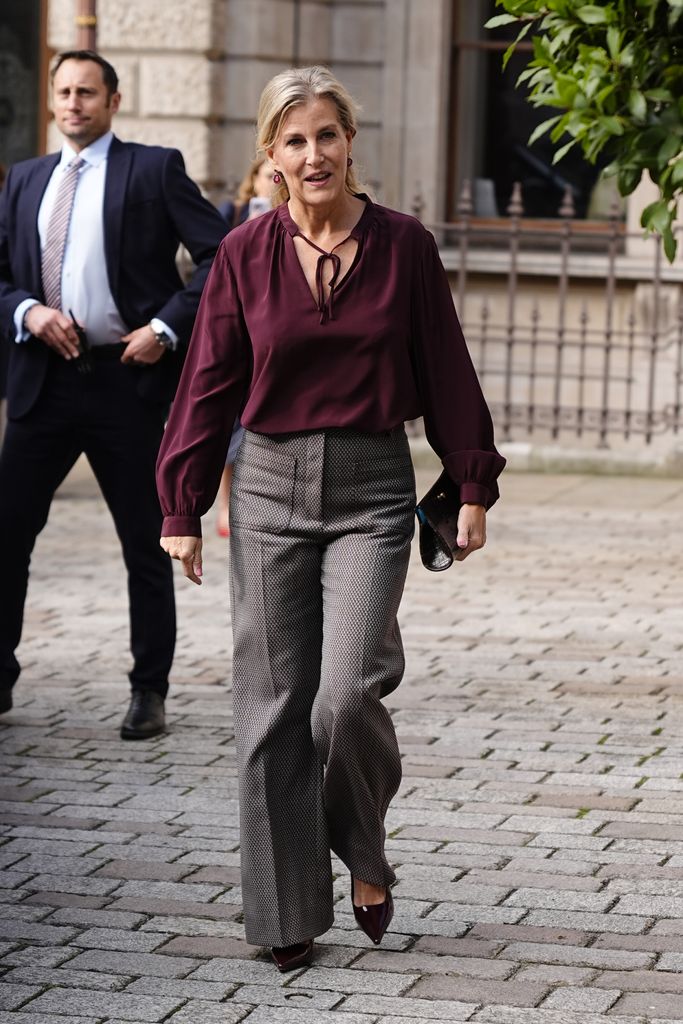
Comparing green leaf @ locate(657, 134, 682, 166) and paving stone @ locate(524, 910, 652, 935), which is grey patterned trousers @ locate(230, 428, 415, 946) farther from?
green leaf @ locate(657, 134, 682, 166)

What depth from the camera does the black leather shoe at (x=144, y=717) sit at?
6281 millimetres

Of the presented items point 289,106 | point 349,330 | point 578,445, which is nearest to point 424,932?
point 349,330

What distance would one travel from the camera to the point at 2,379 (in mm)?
8711

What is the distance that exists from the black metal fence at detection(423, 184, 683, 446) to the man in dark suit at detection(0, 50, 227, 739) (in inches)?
282

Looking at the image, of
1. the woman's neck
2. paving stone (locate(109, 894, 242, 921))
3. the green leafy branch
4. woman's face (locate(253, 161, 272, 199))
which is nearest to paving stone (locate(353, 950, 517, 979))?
paving stone (locate(109, 894, 242, 921))

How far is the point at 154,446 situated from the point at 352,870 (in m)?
2.30

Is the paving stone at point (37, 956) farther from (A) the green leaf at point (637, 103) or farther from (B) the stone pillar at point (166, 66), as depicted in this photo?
(B) the stone pillar at point (166, 66)

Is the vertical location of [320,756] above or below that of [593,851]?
above

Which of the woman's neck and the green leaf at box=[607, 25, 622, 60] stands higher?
the green leaf at box=[607, 25, 622, 60]

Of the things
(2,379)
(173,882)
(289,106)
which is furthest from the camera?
(2,379)

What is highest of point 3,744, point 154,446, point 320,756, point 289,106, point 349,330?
point 289,106

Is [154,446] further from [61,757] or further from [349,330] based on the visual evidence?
[349,330]

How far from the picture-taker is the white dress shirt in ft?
20.3

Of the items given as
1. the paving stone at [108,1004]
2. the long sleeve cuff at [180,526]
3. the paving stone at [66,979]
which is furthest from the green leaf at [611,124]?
the paving stone at [66,979]
